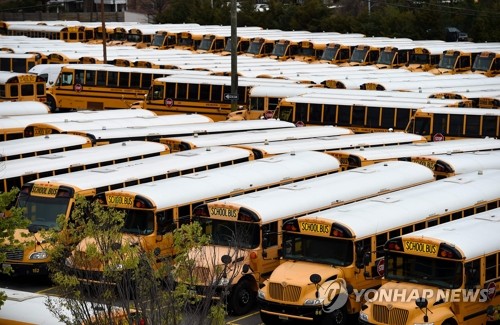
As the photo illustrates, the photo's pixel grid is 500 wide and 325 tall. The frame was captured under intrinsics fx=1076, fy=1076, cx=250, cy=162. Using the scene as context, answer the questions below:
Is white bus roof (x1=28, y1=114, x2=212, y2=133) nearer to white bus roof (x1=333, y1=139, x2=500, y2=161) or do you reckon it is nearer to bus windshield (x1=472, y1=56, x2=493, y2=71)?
white bus roof (x1=333, y1=139, x2=500, y2=161)

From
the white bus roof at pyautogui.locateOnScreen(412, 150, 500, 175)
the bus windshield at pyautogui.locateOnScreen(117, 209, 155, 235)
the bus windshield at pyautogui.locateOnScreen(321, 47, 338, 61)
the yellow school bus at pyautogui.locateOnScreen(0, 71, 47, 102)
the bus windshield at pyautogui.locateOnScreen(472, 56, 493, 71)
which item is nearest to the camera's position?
the bus windshield at pyautogui.locateOnScreen(117, 209, 155, 235)

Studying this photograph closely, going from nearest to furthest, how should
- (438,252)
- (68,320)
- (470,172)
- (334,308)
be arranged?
1. (68,320)
2. (438,252)
3. (334,308)
4. (470,172)

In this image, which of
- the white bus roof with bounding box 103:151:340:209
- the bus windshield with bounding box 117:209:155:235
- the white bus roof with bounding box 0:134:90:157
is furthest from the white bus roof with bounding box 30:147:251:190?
the white bus roof with bounding box 0:134:90:157

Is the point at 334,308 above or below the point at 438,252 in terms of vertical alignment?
below

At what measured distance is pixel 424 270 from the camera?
17141 millimetres

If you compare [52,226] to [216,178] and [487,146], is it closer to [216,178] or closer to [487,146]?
[216,178]

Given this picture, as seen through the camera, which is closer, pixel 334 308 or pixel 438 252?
pixel 438 252

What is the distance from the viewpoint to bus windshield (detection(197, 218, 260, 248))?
1941 centimetres

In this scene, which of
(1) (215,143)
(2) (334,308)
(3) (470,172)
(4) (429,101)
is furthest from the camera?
(4) (429,101)

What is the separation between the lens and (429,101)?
116ft

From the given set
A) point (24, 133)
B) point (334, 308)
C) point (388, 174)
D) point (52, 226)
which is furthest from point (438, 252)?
point (24, 133)

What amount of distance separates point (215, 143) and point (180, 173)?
4.15m
